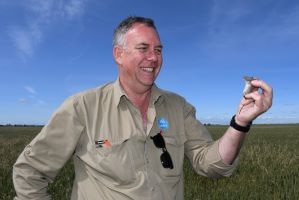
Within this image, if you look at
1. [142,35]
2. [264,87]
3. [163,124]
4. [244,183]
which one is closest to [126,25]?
[142,35]

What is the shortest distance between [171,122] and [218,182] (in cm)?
592

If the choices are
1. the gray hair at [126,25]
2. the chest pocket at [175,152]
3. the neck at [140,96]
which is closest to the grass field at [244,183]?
the chest pocket at [175,152]

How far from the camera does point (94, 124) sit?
3.58 metres

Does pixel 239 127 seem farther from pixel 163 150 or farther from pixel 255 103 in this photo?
pixel 163 150

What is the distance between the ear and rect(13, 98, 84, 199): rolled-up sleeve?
0.67 m

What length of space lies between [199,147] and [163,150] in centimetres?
49

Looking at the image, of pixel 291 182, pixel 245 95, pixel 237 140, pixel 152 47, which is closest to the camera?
pixel 245 95

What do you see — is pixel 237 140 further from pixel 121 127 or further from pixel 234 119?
pixel 121 127

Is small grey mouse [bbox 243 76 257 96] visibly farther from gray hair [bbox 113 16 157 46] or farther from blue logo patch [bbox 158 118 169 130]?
gray hair [bbox 113 16 157 46]

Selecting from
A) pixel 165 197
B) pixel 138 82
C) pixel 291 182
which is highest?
pixel 138 82

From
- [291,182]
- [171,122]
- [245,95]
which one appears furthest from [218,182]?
[245,95]

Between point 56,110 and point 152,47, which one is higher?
point 152,47

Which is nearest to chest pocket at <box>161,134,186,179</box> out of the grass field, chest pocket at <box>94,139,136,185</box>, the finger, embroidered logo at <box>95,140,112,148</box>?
chest pocket at <box>94,139,136,185</box>

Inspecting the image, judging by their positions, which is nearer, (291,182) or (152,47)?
(152,47)
